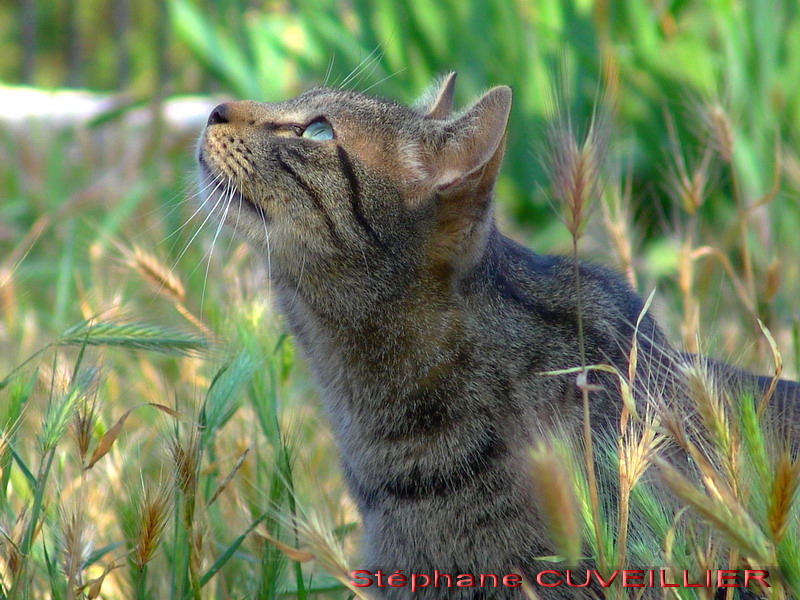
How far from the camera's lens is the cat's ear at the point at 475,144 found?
195 centimetres

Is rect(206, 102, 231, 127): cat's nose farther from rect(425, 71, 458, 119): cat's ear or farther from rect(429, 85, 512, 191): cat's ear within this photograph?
rect(425, 71, 458, 119): cat's ear

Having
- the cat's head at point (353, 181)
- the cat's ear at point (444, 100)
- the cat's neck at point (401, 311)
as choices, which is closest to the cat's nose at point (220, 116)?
the cat's head at point (353, 181)

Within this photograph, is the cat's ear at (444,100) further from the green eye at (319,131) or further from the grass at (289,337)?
the green eye at (319,131)

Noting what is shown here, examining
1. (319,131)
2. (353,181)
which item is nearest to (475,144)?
(353,181)

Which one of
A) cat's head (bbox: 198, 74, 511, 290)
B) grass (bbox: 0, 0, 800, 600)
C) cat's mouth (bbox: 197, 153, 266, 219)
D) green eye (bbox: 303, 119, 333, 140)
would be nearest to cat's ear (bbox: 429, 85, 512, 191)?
cat's head (bbox: 198, 74, 511, 290)

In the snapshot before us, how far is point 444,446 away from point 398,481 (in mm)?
134

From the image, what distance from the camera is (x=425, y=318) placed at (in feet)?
6.68

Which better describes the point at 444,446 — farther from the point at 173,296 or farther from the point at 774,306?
the point at 774,306

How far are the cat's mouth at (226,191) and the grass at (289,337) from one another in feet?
0.49

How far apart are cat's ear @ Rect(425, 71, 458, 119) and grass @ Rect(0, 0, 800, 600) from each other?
341 mm

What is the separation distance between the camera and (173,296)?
2.46 meters

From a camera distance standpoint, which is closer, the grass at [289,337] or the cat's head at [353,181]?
the grass at [289,337]

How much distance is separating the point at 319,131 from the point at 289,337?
1.80 feet

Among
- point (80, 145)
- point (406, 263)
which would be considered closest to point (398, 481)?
point (406, 263)
